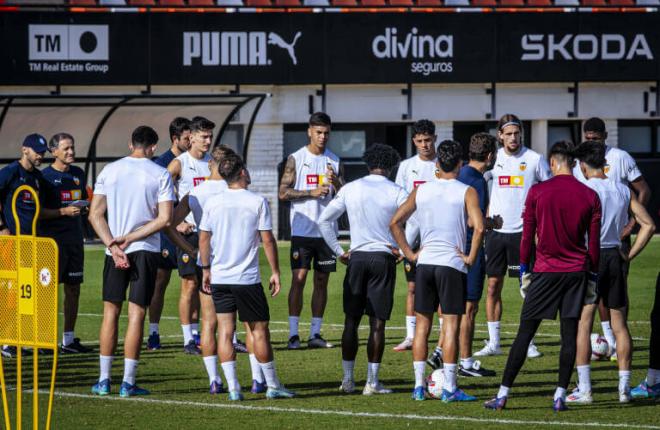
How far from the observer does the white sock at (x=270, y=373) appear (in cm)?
1012

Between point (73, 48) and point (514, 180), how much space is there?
661 inches

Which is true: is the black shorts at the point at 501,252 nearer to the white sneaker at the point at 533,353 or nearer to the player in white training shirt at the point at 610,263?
the white sneaker at the point at 533,353

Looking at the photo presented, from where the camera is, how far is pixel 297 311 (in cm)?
1348

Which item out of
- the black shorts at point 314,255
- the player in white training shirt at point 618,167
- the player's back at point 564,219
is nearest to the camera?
the player's back at point 564,219

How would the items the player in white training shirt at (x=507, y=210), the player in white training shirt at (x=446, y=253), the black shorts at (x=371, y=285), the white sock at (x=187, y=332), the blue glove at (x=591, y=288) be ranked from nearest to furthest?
the blue glove at (x=591, y=288) < the player in white training shirt at (x=446, y=253) < the black shorts at (x=371, y=285) < the player in white training shirt at (x=507, y=210) < the white sock at (x=187, y=332)

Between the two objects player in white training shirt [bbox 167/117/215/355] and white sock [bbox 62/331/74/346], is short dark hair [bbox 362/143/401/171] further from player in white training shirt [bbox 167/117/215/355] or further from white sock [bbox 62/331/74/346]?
white sock [bbox 62/331/74/346]

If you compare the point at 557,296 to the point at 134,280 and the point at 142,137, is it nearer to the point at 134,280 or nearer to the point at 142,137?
the point at 134,280

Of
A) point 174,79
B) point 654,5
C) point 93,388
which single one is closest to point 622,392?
point 93,388

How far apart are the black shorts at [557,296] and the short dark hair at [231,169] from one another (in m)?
2.48

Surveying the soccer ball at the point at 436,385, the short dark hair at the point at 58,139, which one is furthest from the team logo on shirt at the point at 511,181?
the short dark hair at the point at 58,139

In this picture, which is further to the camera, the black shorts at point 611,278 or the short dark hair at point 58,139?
the short dark hair at point 58,139

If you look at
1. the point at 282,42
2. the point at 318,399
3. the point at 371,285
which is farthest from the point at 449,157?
the point at 282,42

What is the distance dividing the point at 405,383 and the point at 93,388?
2667 mm

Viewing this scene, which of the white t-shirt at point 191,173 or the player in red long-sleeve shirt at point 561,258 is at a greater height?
the white t-shirt at point 191,173
